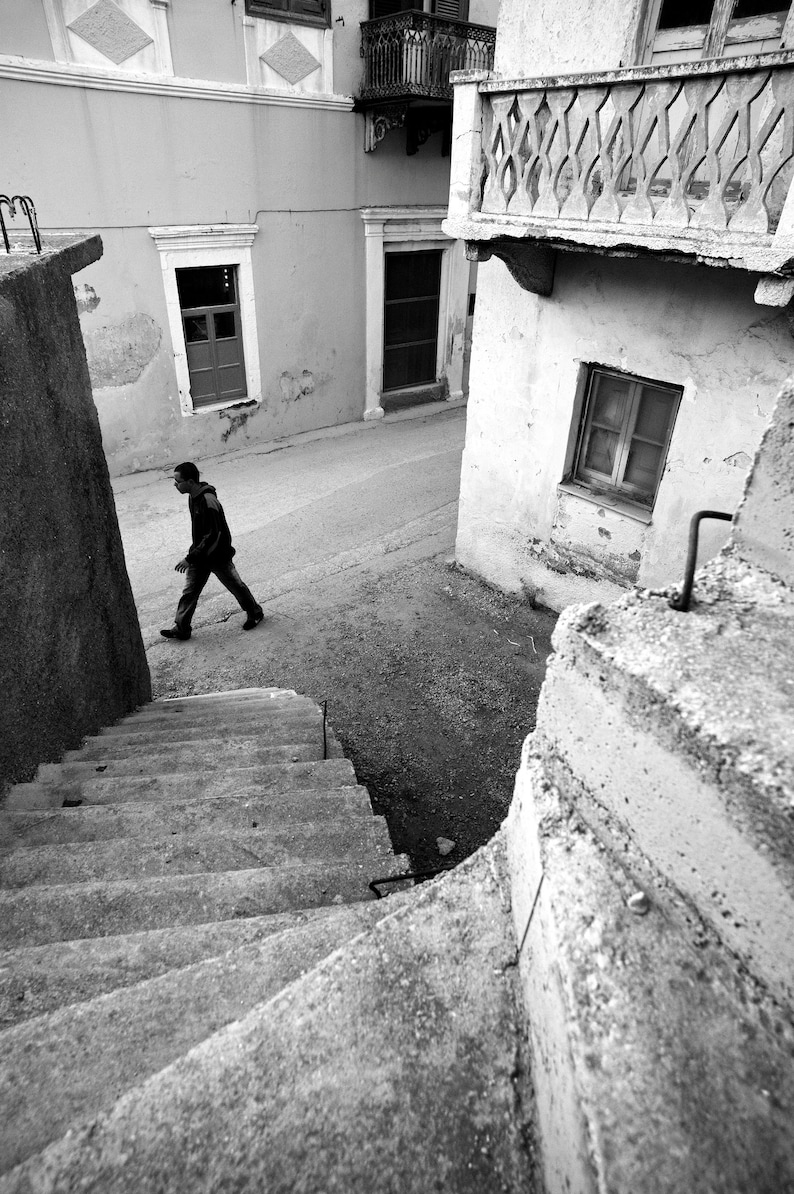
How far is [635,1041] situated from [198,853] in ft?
6.96

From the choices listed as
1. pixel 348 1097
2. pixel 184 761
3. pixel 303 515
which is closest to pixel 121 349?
pixel 303 515

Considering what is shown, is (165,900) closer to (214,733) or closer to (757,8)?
(214,733)

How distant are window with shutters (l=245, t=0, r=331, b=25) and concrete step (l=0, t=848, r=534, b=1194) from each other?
11.6 m

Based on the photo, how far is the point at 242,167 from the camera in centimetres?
988

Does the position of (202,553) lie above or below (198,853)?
below

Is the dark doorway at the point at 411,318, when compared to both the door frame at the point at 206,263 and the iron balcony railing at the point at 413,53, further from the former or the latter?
the door frame at the point at 206,263

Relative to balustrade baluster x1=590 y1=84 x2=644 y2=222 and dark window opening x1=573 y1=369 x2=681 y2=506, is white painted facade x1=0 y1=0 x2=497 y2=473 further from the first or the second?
balustrade baluster x1=590 y1=84 x2=644 y2=222

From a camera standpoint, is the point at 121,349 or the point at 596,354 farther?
the point at 121,349

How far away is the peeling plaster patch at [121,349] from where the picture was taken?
9.45 metres

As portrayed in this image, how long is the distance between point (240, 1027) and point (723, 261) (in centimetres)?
481

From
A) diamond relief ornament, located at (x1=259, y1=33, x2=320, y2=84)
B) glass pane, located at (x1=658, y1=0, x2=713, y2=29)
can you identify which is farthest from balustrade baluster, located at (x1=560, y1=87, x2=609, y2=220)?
diamond relief ornament, located at (x1=259, y1=33, x2=320, y2=84)

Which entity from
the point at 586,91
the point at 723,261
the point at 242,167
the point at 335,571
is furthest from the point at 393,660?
the point at 242,167

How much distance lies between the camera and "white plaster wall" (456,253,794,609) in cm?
505

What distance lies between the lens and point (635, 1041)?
1.26 meters
